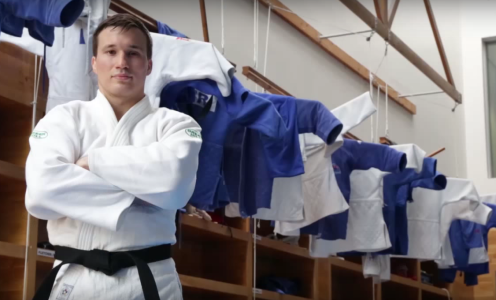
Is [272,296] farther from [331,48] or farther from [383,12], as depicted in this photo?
[331,48]

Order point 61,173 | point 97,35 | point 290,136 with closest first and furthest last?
1. point 61,173
2. point 97,35
3. point 290,136

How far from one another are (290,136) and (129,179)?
7.41 ft

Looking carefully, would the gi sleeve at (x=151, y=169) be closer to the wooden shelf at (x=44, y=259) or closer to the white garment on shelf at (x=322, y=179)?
the wooden shelf at (x=44, y=259)

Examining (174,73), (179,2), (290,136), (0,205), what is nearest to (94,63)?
(174,73)

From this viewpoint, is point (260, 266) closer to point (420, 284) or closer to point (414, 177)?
point (414, 177)

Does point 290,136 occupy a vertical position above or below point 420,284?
above

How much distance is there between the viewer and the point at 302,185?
4488 millimetres

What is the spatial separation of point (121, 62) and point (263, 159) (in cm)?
197

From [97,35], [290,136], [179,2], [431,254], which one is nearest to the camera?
[97,35]

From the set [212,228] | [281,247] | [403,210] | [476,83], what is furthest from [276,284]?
[476,83]

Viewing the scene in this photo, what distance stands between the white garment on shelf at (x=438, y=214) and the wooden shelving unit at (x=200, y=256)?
2.60 feet

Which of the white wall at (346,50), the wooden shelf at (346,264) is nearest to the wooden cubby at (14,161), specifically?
the white wall at (346,50)

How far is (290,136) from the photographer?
393cm

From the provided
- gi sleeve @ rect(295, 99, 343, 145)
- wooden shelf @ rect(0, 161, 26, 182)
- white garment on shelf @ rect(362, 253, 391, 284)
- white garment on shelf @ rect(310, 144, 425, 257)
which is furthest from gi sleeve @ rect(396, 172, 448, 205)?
wooden shelf @ rect(0, 161, 26, 182)
